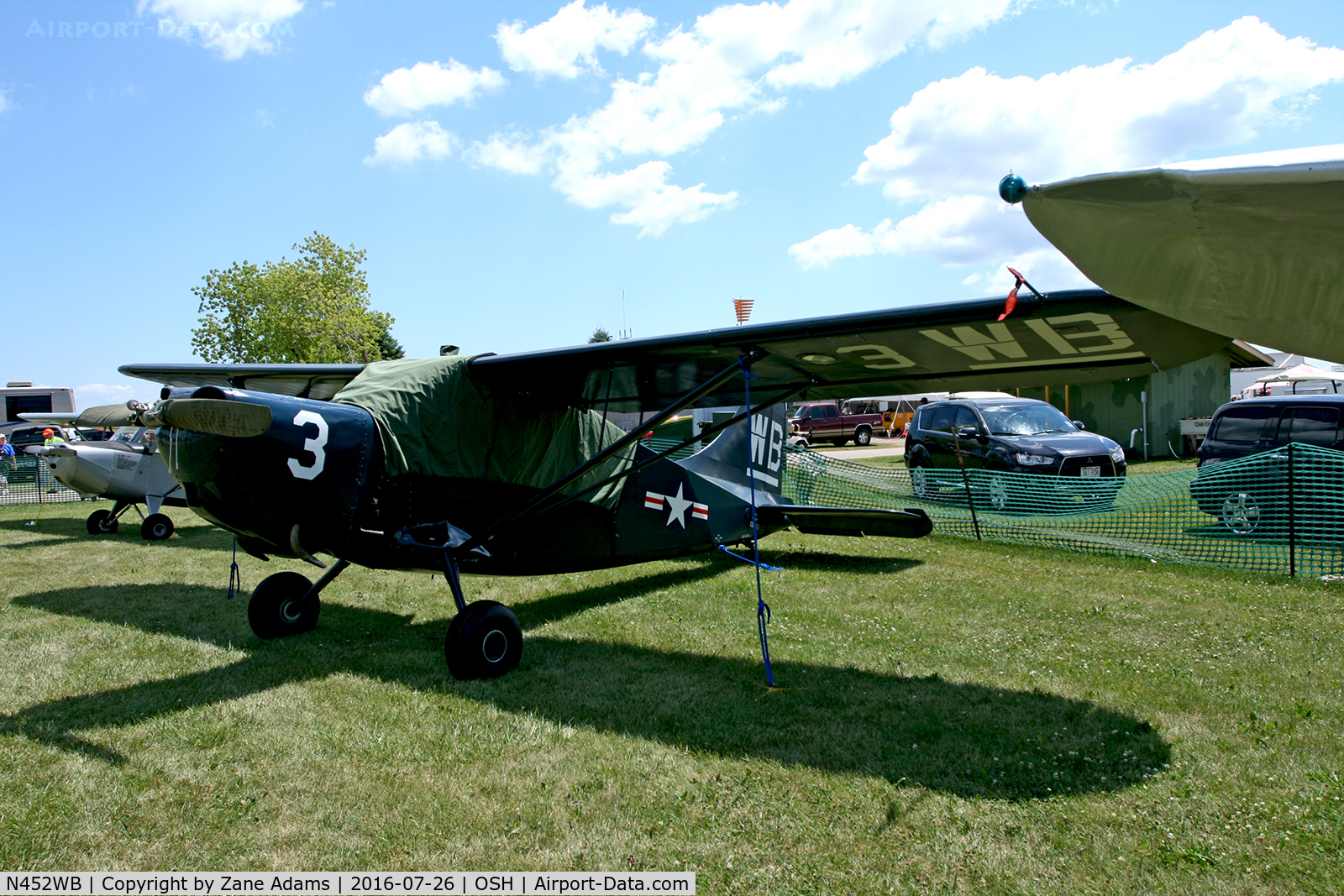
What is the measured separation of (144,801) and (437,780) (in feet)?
4.02

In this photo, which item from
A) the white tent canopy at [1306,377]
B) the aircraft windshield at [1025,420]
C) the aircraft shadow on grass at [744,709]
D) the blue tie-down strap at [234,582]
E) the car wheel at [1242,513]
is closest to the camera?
the aircraft shadow on grass at [744,709]

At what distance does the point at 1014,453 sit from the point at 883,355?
817cm

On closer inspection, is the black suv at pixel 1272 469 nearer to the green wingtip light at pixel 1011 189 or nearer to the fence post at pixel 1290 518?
the fence post at pixel 1290 518

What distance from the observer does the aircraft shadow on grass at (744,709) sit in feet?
11.3

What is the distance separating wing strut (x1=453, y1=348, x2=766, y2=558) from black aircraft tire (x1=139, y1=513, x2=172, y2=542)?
32.1ft

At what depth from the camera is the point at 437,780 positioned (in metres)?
3.40

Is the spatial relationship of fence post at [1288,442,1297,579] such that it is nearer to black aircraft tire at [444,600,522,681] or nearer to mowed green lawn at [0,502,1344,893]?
mowed green lawn at [0,502,1344,893]

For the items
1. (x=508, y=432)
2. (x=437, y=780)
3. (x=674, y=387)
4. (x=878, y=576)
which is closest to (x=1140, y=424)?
(x=878, y=576)

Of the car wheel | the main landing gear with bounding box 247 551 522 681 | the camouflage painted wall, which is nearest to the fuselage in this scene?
the main landing gear with bounding box 247 551 522 681

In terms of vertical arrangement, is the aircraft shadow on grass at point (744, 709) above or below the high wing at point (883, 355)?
below

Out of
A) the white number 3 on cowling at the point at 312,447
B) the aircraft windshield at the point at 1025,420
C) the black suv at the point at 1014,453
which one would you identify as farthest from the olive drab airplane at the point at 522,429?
the aircraft windshield at the point at 1025,420

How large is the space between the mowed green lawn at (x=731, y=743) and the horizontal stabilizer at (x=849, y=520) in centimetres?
75

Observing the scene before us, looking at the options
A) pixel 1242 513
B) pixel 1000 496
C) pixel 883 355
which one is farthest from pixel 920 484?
pixel 883 355

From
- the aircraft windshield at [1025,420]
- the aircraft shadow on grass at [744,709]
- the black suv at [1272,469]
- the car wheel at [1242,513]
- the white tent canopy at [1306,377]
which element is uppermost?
the white tent canopy at [1306,377]
